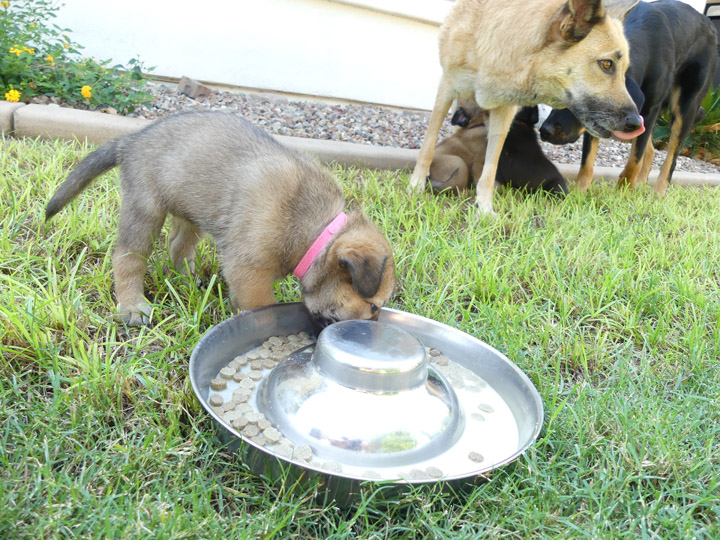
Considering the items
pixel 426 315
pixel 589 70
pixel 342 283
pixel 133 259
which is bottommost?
pixel 426 315

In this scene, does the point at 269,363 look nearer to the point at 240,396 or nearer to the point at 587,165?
the point at 240,396

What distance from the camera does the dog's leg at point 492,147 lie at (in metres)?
4.79

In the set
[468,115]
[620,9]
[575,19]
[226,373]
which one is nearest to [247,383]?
[226,373]

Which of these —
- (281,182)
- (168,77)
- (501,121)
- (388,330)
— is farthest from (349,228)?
(168,77)

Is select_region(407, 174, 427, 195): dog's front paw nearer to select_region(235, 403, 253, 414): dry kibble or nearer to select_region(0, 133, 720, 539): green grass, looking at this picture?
select_region(0, 133, 720, 539): green grass

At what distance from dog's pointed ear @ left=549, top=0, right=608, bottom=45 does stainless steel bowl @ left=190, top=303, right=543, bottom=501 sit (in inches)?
106

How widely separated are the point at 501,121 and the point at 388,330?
3.08 metres

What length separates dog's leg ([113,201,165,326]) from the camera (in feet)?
9.00

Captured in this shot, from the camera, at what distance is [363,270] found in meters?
2.44

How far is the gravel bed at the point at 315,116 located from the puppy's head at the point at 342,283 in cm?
364

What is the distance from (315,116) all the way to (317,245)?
15.7 feet

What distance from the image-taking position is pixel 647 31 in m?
5.72

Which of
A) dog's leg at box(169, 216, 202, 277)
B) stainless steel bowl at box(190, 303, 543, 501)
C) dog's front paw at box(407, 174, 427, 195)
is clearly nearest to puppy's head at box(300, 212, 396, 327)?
stainless steel bowl at box(190, 303, 543, 501)

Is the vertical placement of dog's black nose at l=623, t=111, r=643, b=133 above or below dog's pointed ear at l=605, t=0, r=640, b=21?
below
